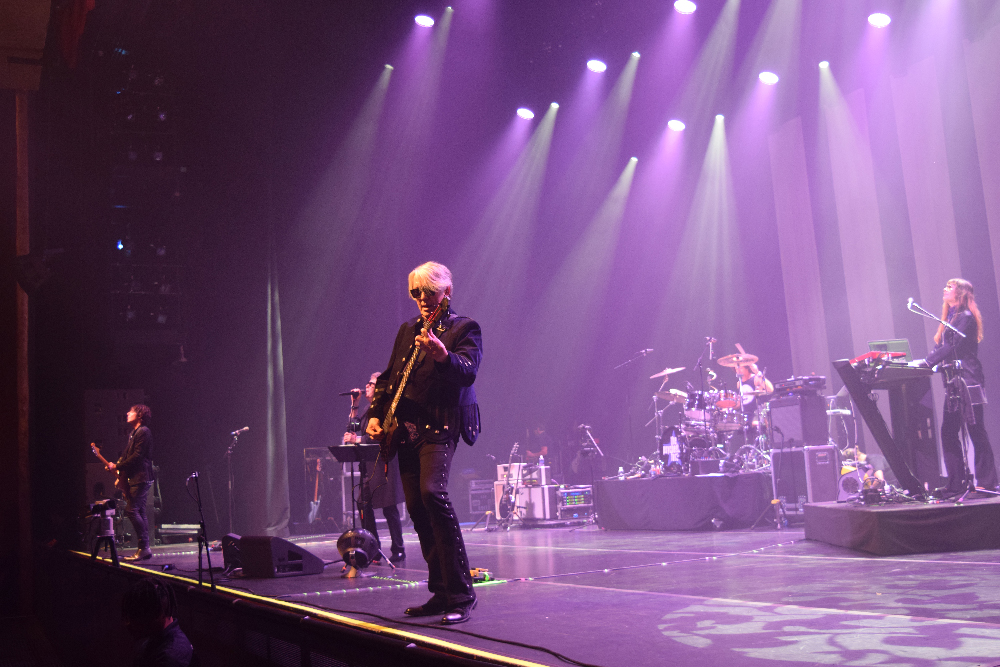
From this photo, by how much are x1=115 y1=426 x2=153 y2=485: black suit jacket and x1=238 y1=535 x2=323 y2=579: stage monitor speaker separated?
3788 millimetres

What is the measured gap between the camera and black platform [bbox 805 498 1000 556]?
5684mm

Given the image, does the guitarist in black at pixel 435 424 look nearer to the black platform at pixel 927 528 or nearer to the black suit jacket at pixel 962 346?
the black platform at pixel 927 528

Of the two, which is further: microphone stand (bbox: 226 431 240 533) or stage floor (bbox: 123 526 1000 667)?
microphone stand (bbox: 226 431 240 533)

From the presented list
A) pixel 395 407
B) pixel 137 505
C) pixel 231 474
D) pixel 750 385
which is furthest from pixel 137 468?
pixel 750 385

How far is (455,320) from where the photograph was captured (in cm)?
362

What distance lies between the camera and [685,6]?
37.5 ft

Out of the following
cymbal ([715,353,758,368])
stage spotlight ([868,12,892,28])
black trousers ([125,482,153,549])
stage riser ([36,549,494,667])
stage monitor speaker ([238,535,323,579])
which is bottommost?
stage riser ([36,549,494,667])

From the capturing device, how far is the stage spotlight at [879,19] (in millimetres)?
11914

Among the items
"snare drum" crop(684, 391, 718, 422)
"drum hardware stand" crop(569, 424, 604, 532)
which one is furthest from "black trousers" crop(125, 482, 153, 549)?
"snare drum" crop(684, 391, 718, 422)

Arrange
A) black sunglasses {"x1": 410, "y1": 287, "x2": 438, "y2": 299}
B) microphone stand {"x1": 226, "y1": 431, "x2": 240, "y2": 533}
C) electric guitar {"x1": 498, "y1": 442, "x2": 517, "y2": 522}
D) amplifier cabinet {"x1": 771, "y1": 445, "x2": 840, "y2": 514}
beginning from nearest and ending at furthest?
black sunglasses {"x1": 410, "y1": 287, "x2": 438, "y2": 299}
amplifier cabinet {"x1": 771, "y1": 445, "x2": 840, "y2": 514}
microphone stand {"x1": 226, "y1": 431, "x2": 240, "y2": 533}
electric guitar {"x1": 498, "y1": 442, "x2": 517, "y2": 522}

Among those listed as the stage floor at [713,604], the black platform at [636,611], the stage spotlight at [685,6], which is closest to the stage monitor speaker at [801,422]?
the black platform at [636,611]

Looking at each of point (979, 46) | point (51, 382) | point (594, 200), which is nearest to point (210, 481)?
point (51, 382)

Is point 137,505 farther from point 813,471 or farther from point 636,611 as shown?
point 813,471

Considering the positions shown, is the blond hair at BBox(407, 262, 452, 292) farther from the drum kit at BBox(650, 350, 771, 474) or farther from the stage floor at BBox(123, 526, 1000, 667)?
the drum kit at BBox(650, 350, 771, 474)
